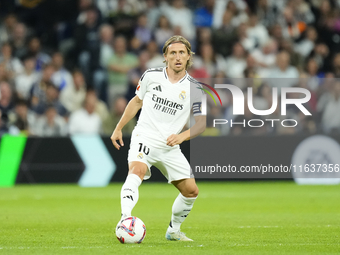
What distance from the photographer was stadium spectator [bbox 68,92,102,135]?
15234mm

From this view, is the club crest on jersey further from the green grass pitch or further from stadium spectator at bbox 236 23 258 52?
stadium spectator at bbox 236 23 258 52

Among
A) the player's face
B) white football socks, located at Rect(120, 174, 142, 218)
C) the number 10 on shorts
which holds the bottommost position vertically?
white football socks, located at Rect(120, 174, 142, 218)

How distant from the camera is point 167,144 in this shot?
6422mm

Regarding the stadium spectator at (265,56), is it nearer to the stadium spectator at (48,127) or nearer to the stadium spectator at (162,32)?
the stadium spectator at (162,32)

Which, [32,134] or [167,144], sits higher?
[167,144]

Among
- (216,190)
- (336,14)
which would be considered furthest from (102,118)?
(336,14)

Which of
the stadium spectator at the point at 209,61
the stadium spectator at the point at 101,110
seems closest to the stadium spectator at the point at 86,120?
the stadium spectator at the point at 101,110

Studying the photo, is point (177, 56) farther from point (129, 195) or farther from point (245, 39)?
point (245, 39)

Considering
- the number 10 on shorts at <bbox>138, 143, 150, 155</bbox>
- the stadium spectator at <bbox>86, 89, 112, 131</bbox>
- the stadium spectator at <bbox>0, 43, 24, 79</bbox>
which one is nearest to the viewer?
the number 10 on shorts at <bbox>138, 143, 150, 155</bbox>

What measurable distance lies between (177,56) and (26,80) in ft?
33.2

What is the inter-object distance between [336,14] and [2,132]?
10.5 meters

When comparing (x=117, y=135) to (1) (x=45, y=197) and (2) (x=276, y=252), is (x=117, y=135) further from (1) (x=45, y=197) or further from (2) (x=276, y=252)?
(1) (x=45, y=197)

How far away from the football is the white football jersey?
3.30 feet

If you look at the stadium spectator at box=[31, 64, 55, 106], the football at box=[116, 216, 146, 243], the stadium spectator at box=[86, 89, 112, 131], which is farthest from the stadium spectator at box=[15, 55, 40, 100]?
the football at box=[116, 216, 146, 243]
